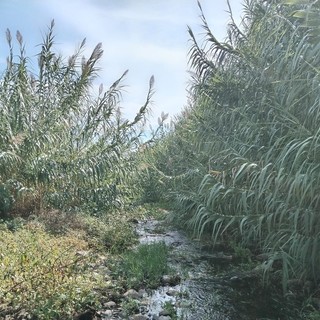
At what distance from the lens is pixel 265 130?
4.39 m

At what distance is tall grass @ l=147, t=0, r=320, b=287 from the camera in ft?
10.9

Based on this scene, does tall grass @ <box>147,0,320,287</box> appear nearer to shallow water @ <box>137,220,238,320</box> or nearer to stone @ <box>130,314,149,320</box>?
shallow water @ <box>137,220,238,320</box>

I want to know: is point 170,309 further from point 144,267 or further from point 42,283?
point 42,283

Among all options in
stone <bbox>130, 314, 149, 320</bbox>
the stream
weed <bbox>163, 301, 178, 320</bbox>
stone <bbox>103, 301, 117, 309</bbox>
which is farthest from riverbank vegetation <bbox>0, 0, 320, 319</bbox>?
weed <bbox>163, 301, 178, 320</bbox>

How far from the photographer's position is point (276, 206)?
3748 millimetres

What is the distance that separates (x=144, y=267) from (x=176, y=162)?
3.68 meters

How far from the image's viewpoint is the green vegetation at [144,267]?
14.1ft

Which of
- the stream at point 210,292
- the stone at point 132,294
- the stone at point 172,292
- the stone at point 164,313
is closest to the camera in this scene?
the stone at point 164,313

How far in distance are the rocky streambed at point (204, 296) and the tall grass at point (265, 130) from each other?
425mm

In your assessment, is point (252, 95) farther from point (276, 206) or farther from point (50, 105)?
point (50, 105)

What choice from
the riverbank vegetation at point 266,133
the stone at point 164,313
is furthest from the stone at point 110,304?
the riverbank vegetation at point 266,133

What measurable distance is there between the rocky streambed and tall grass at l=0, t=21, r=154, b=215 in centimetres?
286

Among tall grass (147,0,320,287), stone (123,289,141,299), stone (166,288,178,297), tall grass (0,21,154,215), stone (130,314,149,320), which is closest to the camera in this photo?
tall grass (147,0,320,287)

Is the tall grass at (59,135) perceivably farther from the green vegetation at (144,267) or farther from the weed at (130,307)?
the weed at (130,307)
